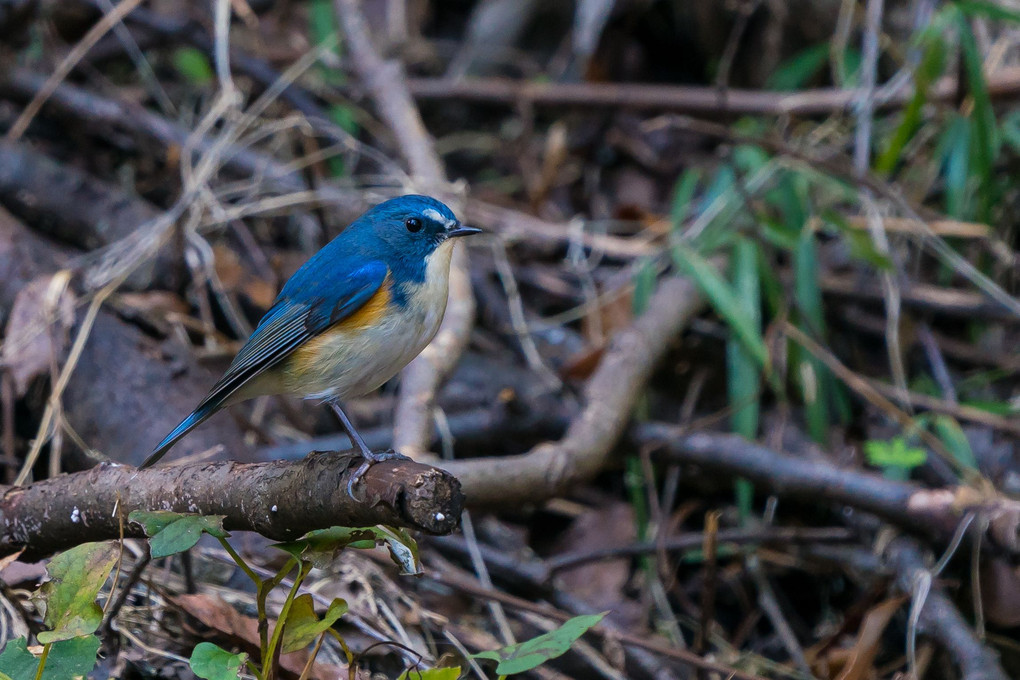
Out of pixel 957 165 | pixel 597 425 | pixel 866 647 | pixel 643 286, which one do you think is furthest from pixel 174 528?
pixel 957 165

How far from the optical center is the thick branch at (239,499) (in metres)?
2.20

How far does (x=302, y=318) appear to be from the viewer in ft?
10.9

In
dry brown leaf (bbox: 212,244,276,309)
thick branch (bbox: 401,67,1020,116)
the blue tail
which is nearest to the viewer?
the blue tail

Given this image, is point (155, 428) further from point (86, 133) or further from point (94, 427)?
point (86, 133)

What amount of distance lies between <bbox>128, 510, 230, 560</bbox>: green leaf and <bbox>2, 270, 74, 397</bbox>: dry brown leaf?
2008 mm

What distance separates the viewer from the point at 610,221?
6.08m

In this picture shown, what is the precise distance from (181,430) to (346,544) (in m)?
1.00

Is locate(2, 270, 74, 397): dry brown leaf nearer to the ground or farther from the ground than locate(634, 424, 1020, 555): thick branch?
farther from the ground

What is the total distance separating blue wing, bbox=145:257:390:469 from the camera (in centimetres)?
321

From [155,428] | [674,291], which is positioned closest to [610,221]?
[674,291]

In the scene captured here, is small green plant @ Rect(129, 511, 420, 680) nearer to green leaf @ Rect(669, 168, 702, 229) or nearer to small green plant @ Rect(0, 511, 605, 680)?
small green plant @ Rect(0, 511, 605, 680)

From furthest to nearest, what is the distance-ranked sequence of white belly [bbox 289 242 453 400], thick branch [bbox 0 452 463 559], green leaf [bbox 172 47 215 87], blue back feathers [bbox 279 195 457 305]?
1. green leaf [bbox 172 47 215 87]
2. blue back feathers [bbox 279 195 457 305]
3. white belly [bbox 289 242 453 400]
4. thick branch [bbox 0 452 463 559]

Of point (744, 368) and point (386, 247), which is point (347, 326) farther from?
point (744, 368)

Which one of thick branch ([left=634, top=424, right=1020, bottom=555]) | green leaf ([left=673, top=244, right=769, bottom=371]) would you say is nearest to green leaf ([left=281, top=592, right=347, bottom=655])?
thick branch ([left=634, top=424, right=1020, bottom=555])
